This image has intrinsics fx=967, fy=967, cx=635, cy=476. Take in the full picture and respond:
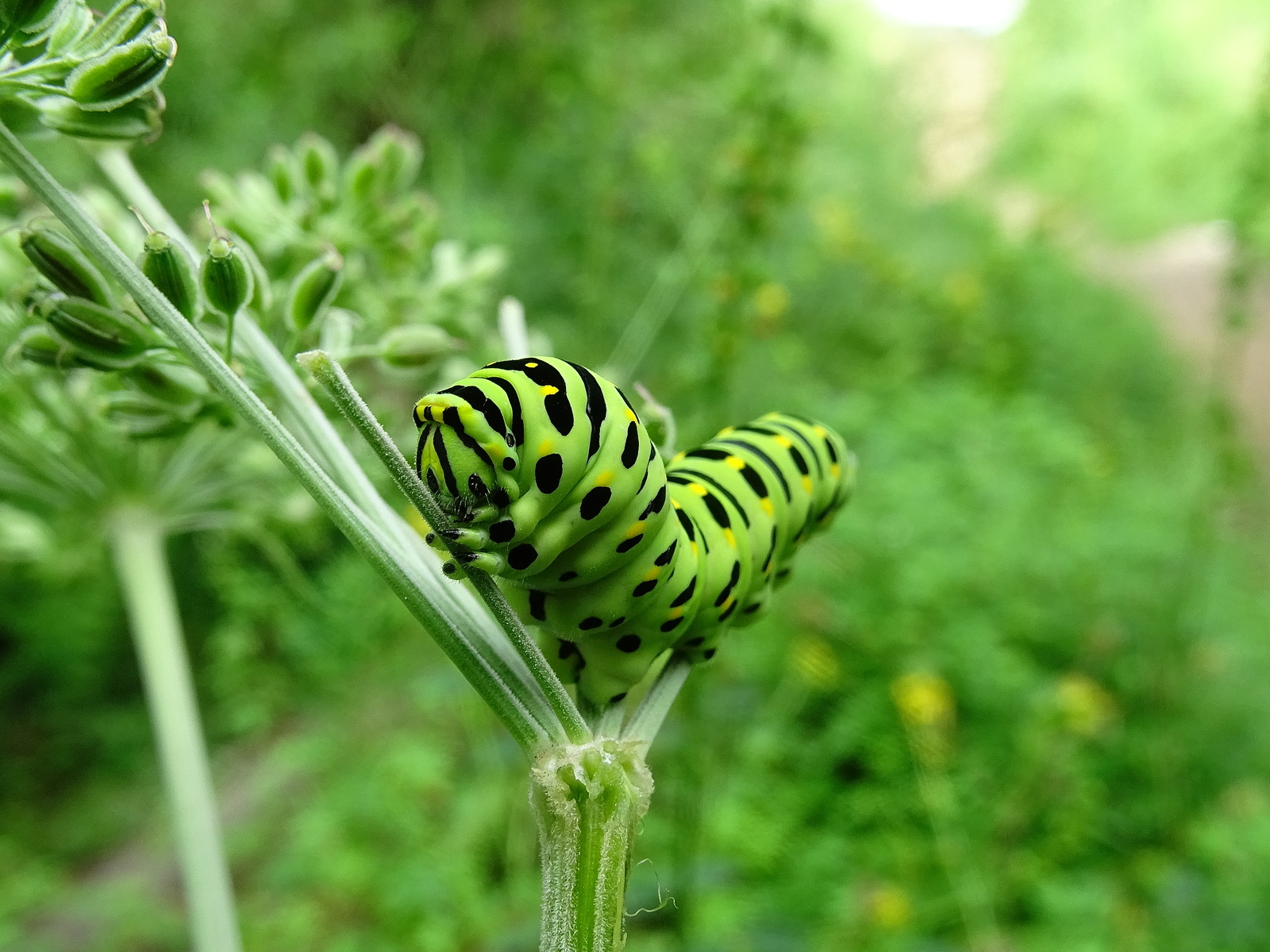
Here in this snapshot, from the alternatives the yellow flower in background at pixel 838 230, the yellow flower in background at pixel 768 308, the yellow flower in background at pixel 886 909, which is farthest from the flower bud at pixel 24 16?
the yellow flower in background at pixel 838 230

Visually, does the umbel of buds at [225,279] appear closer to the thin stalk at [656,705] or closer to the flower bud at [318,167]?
the thin stalk at [656,705]

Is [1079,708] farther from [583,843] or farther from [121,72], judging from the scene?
[121,72]

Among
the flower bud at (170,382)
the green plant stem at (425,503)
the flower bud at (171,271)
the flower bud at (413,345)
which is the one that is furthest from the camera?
the flower bud at (413,345)

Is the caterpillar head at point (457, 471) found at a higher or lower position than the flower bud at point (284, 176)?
lower

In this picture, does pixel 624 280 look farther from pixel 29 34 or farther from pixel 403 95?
pixel 29 34

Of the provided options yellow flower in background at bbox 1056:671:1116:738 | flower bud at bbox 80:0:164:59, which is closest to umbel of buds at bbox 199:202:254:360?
flower bud at bbox 80:0:164:59

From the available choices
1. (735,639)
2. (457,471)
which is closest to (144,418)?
(457,471)

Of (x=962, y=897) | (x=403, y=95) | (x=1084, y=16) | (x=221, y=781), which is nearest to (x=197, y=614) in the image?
(x=221, y=781)

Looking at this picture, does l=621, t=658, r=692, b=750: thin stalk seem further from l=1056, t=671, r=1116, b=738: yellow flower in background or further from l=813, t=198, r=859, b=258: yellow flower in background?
l=813, t=198, r=859, b=258: yellow flower in background
